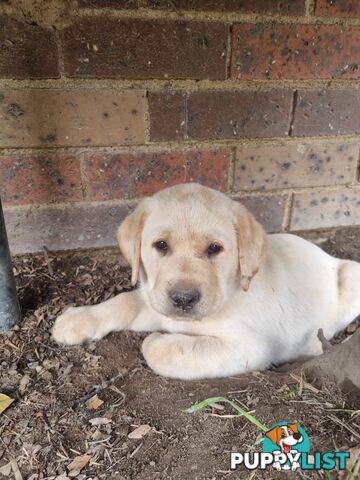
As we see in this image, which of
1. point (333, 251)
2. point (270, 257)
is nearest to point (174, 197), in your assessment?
point (270, 257)

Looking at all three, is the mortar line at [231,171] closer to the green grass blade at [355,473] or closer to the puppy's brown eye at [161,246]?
the puppy's brown eye at [161,246]

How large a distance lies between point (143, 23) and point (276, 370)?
2005 millimetres

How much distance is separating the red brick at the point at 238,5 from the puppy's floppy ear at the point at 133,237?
1.19m

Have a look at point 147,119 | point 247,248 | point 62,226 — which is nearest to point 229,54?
point 147,119

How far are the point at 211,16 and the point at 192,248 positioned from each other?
1.44 metres

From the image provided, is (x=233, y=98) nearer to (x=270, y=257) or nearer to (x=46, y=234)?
(x=270, y=257)

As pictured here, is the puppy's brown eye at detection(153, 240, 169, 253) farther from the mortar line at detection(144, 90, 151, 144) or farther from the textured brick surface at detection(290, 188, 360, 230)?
the textured brick surface at detection(290, 188, 360, 230)

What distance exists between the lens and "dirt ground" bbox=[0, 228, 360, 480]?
1508 millimetres

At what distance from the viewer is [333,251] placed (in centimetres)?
326

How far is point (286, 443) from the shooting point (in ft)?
4.88

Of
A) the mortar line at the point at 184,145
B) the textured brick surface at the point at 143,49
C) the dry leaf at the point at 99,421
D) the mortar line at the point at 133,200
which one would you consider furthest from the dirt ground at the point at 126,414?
the textured brick surface at the point at 143,49

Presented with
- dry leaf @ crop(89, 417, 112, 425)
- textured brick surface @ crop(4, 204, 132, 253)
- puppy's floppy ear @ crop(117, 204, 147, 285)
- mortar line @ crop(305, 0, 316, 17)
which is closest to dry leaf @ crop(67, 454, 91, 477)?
dry leaf @ crop(89, 417, 112, 425)

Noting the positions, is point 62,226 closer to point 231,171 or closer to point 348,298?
point 231,171

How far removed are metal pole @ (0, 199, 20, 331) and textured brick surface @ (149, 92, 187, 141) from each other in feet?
3.58
